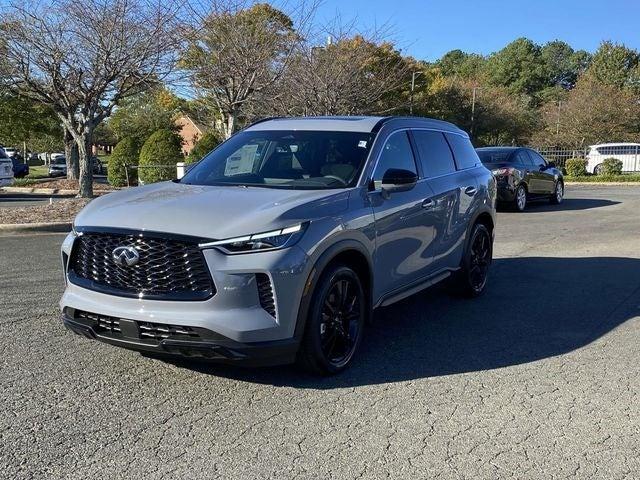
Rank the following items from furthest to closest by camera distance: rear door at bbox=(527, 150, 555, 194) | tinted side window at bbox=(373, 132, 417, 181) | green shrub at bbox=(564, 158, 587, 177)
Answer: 1. green shrub at bbox=(564, 158, 587, 177)
2. rear door at bbox=(527, 150, 555, 194)
3. tinted side window at bbox=(373, 132, 417, 181)

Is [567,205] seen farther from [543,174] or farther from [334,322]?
[334,322]

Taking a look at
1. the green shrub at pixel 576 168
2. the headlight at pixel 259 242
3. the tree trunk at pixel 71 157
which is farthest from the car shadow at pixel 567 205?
the tree trunk at pixel 71 157

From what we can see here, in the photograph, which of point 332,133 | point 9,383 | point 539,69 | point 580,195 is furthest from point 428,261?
point 539,69

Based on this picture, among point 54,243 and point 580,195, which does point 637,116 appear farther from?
point 54,243

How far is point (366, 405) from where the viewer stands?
405 centimetres

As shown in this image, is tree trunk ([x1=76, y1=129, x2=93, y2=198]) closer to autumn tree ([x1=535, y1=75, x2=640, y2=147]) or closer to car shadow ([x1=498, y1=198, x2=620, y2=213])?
car shadow ([x1=498, y1=198, x2=620, y2=213])

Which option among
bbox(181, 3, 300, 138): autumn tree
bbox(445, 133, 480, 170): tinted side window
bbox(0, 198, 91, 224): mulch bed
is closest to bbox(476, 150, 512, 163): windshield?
bbox(181, 3, 300, 138): autumn tree

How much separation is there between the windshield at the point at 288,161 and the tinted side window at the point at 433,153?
2.70 feet

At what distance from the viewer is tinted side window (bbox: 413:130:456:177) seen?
5926mm

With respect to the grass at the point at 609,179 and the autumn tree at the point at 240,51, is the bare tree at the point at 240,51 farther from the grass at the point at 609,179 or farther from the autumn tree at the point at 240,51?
the grass at the point at 609,179

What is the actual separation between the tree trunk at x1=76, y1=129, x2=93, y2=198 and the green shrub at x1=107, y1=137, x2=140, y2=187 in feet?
28.2

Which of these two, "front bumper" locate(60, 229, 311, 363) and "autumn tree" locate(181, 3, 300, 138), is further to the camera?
"autumn tree" locate(181, 3, 300, 138)

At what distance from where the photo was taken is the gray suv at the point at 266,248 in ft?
12.7

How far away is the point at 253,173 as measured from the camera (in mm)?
5262
